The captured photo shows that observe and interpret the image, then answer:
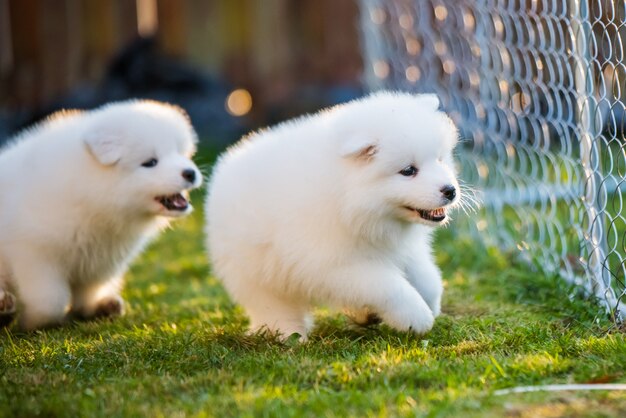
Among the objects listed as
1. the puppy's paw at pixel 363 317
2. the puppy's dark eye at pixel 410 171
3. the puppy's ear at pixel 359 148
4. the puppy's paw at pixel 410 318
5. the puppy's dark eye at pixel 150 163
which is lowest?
the puppy's paw at pixel 363 317

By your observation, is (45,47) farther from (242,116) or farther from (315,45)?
(315,45)

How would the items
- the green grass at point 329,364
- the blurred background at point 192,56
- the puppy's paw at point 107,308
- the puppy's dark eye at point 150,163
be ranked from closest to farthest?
the green grass at point 329,364
the puppy's dark eye at point 150,163
the puppy's paw at point 107,308
the blurred background at point 192,56

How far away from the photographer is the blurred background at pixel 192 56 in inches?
398

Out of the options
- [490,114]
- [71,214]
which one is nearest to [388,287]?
[71,214]

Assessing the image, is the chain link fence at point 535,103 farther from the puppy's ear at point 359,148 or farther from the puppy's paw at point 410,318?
the puppy's ear at point 359,148

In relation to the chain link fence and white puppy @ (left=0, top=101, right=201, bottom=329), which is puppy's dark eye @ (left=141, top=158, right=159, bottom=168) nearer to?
white puppy @ (left=0, top=101, right=201, bottom=329)

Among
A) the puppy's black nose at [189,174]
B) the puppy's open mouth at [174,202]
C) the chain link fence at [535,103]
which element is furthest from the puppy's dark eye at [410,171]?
the puppy's open mouth at [174,202]

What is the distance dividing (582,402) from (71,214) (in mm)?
2582

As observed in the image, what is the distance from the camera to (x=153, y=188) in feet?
14.8

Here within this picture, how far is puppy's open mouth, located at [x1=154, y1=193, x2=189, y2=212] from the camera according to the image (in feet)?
15.0

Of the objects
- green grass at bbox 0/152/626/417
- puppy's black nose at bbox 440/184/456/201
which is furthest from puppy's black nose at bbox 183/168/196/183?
puppy's black nose at bbox 440/184/456/201

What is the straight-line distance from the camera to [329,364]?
136 inches

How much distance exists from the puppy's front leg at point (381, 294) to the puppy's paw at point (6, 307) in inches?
65.5

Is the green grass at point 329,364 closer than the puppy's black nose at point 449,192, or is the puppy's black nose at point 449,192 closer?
the green grass at point 329,364
